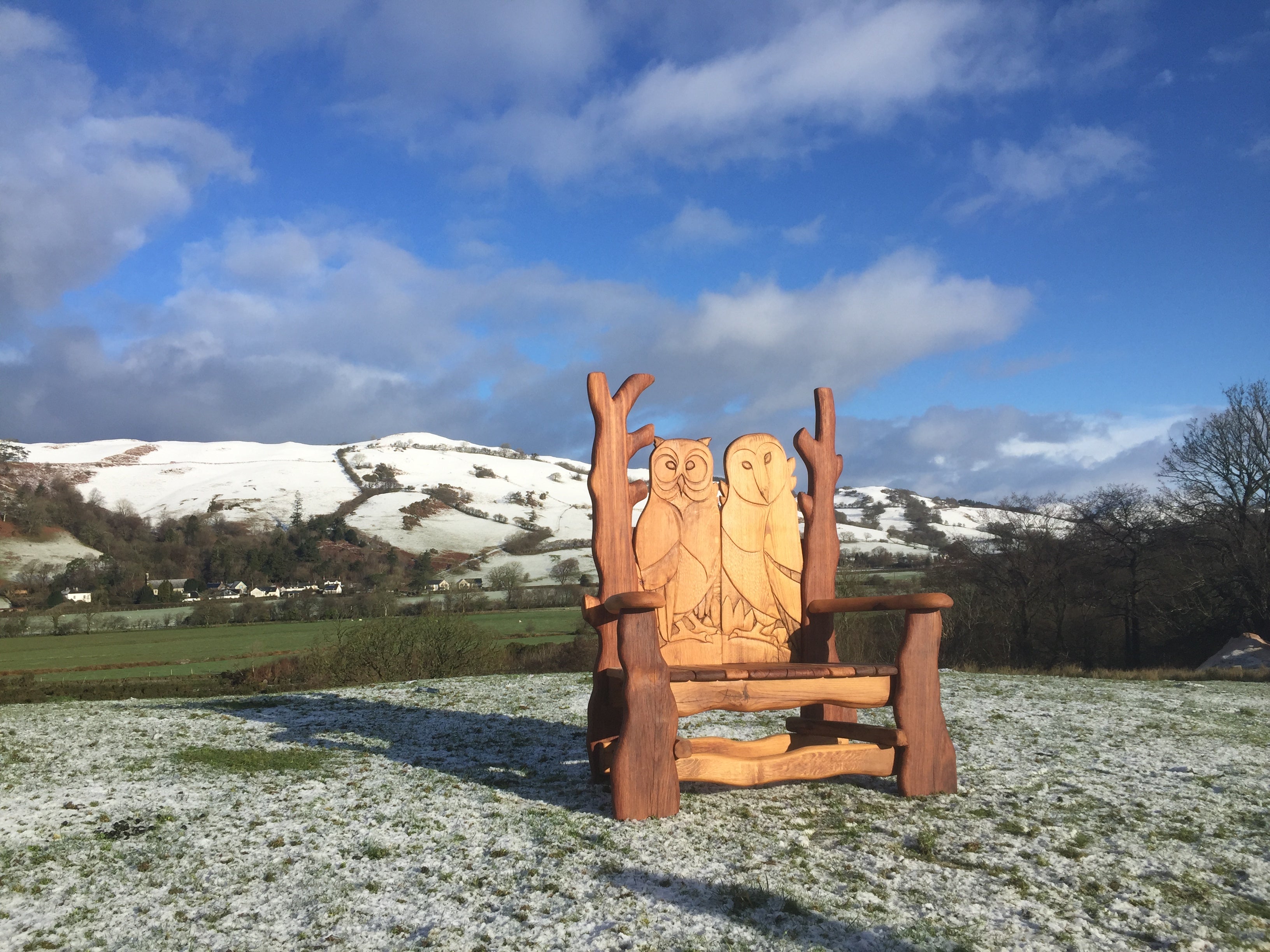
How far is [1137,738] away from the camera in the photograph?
7.36m

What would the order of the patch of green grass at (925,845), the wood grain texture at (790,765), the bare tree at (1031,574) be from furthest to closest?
the bare tree at (1031,574) → the wood grain texture at (790,765) → the patch of green grass at (925,845)

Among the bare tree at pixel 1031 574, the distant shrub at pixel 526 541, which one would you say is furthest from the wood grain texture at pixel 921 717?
the distant shrub at pixel 526 541

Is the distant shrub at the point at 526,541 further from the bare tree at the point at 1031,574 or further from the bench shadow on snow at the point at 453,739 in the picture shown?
the bench shadow on snow at the point at 453,739

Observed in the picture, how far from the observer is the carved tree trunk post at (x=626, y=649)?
4695 mm

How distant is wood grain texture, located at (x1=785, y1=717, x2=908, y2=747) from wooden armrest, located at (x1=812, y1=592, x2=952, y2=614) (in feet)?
2.62

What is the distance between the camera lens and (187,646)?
4041 centimetres

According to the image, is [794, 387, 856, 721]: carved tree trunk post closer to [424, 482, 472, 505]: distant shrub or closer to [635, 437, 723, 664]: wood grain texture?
[635, 437, 723, 664]: wood grain texture

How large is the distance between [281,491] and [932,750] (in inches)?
4312

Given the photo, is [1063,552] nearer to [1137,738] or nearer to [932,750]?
[1137,738]

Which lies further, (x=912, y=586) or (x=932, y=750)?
(x=912, y=586)

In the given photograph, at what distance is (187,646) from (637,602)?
43.1 m

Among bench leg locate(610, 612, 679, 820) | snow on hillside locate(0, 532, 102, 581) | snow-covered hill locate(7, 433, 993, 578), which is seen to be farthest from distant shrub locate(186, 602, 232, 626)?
bench leg locate(610, 612, 679, 820)

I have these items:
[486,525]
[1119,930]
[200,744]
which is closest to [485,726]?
[200,744]

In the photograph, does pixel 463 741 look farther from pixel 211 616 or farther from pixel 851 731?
pixel 211 616
